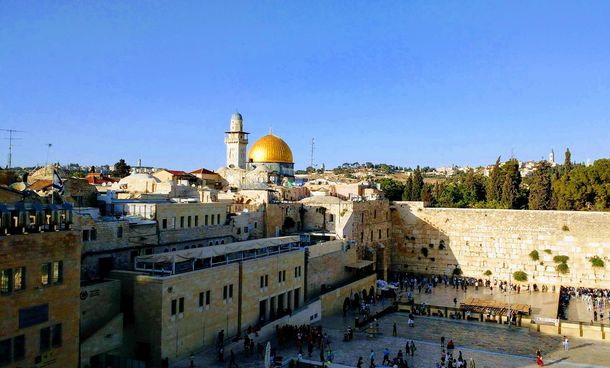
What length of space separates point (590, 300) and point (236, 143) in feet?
136

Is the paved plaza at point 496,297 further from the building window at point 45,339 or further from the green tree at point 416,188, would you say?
the building window at point 45,339

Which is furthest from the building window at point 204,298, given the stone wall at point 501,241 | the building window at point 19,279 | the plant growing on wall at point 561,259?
the plant growing on wall at point 561,259

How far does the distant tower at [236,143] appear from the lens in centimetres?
6531

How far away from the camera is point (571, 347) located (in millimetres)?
25906

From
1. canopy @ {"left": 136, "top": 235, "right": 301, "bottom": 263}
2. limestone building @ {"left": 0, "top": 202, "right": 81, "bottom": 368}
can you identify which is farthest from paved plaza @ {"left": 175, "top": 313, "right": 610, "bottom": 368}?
limestone building @ {"left": 0, "top": 202, "right": 81, "bottom": 368}

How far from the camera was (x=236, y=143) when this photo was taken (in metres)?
65.2

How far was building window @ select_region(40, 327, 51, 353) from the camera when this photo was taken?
16891mm

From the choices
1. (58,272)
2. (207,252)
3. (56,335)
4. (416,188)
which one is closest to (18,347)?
(56,335)

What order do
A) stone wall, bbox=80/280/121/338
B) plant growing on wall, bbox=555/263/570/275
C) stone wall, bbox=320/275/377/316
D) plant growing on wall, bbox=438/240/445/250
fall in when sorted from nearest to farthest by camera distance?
1. stone wall, bbox=80/280/121/338
2. stone wall, bbox=320/275/377/316
3. plant growing on wall, bbox=555/263/570/275
4. plant growing on wall, bbox=438/240/445/250

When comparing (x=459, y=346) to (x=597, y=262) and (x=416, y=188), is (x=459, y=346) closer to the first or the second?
(x=597, y=262)

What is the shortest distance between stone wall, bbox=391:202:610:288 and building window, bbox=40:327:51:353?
34.5 m

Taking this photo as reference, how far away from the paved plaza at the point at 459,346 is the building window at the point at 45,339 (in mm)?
4973

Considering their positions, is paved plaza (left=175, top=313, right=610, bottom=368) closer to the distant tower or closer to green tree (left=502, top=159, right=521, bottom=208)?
green tree (left=502, top=159, right=521, bottom=208)

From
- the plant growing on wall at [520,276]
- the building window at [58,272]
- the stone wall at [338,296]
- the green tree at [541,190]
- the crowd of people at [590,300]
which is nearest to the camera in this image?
the building window at [58,272]
